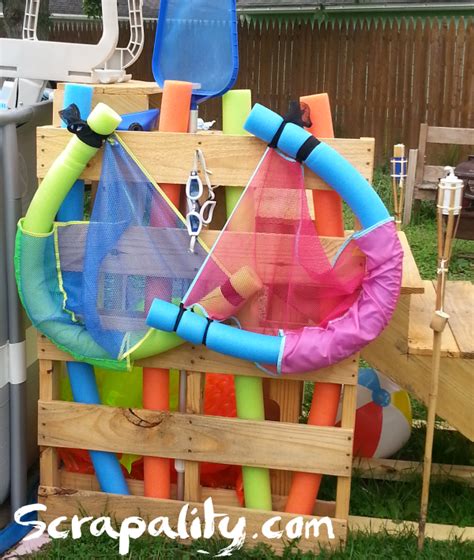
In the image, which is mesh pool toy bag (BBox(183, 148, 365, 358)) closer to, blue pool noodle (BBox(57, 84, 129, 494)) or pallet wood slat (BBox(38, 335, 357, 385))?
pallet wood slat (BBox(38, 335, 357, 385))

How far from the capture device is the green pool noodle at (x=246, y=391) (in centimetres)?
264

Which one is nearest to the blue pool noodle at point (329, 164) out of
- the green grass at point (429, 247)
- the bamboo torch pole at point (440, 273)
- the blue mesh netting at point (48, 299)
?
the bamboo torch pole at point (440, 273)

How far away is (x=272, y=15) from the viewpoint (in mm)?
12188

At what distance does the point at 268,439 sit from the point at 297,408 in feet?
0.72

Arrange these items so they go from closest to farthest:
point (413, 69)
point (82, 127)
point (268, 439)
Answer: point (82, 127) < point (268, 439) < point (413, 69)

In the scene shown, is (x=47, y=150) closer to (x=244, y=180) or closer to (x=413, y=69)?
(x=244, y=180)

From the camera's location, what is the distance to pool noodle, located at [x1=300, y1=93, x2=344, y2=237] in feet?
8.59

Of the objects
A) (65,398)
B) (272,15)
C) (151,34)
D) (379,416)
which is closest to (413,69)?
(272,15)

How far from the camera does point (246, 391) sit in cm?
271

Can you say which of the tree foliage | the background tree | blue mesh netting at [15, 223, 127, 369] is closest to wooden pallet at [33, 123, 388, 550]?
blue mesh netting at [15, 223, 127, 369]

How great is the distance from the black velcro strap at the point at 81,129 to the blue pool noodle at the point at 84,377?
5.9 inches

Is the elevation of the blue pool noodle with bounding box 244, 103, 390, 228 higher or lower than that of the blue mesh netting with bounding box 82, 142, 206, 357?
higher

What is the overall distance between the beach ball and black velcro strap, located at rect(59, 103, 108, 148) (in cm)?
162

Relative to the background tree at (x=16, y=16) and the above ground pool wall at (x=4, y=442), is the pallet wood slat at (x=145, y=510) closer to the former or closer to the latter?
the above ground pool wall at (x=4, y=442)
